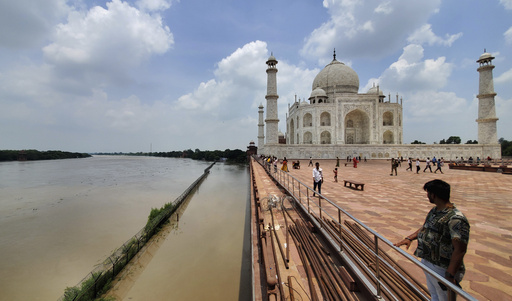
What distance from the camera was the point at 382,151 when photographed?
3094 cm

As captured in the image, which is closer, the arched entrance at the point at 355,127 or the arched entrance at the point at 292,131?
the arched entrance at the point at 355,127

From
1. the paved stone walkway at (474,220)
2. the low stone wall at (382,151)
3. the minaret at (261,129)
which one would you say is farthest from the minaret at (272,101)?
the paved stone walkway at (474,220)

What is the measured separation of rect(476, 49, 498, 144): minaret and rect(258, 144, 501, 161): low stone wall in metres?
1.67

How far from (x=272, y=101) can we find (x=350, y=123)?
16.2 meters

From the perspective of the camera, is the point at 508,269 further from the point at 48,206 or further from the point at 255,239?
the point at 48,206

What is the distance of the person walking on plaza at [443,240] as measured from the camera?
1760 millimetres

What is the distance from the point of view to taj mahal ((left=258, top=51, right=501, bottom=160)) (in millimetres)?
27984

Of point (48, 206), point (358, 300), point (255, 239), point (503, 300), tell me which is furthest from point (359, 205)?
point (48, 206)

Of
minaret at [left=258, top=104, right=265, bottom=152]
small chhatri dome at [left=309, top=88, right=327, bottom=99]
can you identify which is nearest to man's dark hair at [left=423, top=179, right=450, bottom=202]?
small chhatri dome at [left=309, top=88, right=327, bottom=99]

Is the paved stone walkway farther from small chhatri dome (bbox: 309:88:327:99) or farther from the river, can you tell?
small chhatri dome (bbox: 309:88:327:99)

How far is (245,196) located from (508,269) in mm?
14443

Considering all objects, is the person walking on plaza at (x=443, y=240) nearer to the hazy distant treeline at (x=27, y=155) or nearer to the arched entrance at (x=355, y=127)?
the arched entrance at (x=355, y=127)

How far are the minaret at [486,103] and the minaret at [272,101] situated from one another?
2548 centimetres

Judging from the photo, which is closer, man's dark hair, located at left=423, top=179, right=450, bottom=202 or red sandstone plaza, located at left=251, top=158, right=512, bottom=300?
man's dark hair, located at left=423, top=179, right=450, bottom=202
